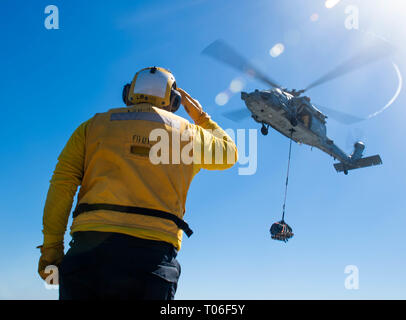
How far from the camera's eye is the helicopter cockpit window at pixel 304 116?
63.3ft

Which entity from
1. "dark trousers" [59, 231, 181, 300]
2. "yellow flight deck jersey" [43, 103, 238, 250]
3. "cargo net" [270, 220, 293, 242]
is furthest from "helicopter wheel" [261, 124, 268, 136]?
"dark trousers" [59, 231, 181, 300]

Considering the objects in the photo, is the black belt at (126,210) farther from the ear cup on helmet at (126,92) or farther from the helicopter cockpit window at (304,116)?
the helicopter cockpit window at (304,116)

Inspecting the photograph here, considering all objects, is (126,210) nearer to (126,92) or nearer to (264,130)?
(126,92)

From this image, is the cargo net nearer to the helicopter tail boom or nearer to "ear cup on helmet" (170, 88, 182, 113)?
"ear cup on helmet" (170, 88, 182, 113)

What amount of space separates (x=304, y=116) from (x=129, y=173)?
1863 cm

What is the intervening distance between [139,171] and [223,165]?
82cm

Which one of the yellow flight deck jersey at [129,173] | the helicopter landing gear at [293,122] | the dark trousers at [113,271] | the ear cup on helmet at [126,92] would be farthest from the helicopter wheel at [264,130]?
the dark trousers at [113,271]

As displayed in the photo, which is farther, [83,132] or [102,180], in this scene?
[83,132]

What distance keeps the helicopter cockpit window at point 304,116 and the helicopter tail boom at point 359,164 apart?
747cm

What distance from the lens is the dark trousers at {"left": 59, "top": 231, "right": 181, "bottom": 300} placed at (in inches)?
76.4
